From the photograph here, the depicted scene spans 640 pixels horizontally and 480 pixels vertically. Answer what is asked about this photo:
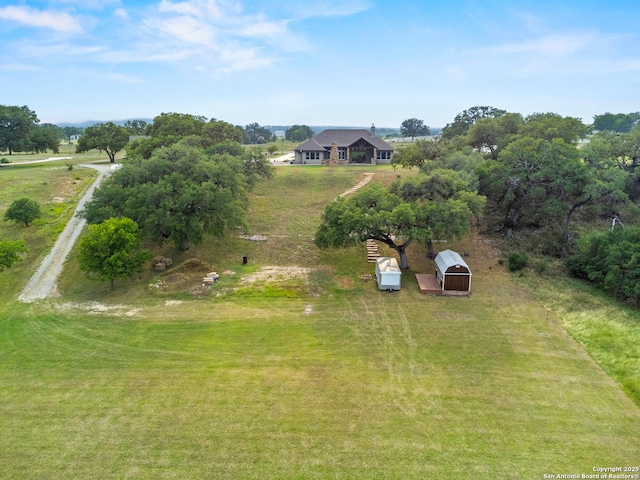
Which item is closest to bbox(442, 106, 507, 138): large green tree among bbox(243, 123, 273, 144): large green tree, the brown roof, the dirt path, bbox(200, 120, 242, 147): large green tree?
the brown roof

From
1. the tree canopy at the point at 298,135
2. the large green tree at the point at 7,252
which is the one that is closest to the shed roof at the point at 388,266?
the large green tree at the point at 7,252

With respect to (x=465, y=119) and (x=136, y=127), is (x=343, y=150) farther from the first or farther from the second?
(x=136, y=127)

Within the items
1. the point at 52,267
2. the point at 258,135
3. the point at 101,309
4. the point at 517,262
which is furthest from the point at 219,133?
the point at 258,135

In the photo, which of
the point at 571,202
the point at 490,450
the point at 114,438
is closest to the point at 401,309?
the point at 490,450

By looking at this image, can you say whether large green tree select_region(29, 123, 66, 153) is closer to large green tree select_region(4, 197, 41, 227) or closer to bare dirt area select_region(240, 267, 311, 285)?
Answer: large green tree select_region(4, 197, 41, 227)

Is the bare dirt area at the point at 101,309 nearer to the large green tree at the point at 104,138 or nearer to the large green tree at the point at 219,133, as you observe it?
the large green tree at the point at 219,133
